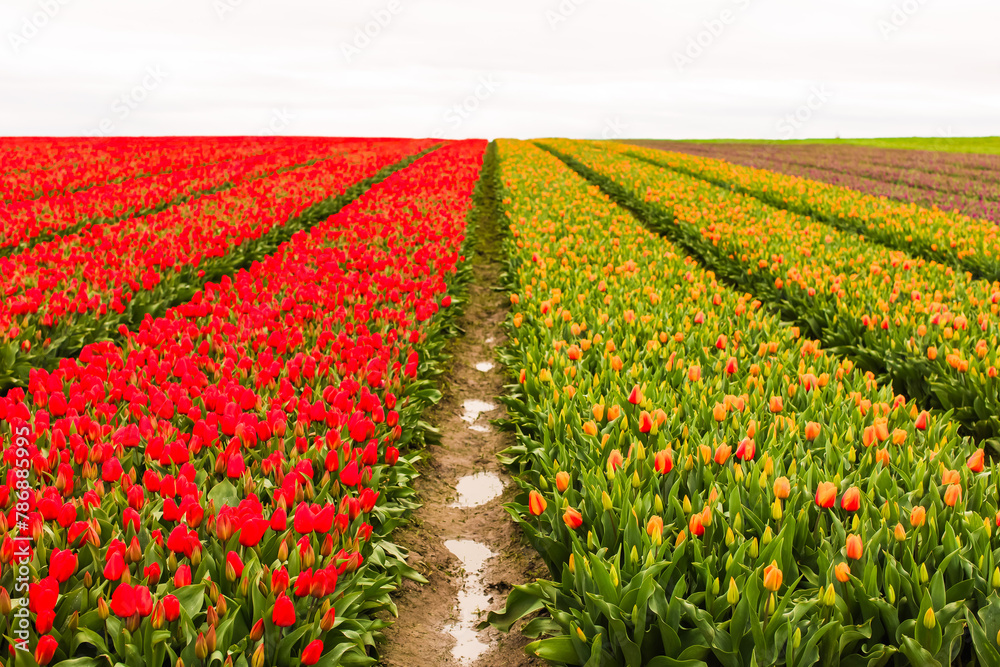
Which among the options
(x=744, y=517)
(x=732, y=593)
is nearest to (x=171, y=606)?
(x=732, y=593)

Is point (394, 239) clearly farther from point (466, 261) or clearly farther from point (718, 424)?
point (718, 424)

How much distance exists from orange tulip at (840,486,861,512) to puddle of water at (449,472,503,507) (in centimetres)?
245

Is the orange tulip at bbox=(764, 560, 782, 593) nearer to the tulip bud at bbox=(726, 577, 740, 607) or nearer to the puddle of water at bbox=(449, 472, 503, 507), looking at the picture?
the tulip bud at bbox=(726, 577, 740, 607)

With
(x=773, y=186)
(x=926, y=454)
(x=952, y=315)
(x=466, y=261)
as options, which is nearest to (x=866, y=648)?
(x=926, y=454)

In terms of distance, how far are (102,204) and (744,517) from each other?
13342 mm

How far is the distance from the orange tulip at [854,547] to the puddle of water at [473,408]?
366 cm

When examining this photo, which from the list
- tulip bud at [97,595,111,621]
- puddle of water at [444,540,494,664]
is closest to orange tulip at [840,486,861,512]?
puddle of water at [444,540,494,664]

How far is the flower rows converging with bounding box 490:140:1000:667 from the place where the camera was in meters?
2.17

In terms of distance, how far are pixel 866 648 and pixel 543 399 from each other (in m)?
2.27

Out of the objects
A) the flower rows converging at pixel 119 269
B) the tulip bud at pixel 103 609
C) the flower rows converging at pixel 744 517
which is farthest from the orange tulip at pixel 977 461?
the flower rows converging at pixel 119 269

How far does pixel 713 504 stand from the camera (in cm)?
259

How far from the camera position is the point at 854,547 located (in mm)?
2258

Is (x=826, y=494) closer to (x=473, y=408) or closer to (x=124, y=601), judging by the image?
(x=124, y=601)

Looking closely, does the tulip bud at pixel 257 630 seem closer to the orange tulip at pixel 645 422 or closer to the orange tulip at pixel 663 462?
the orange tulip at pixel 663 462
